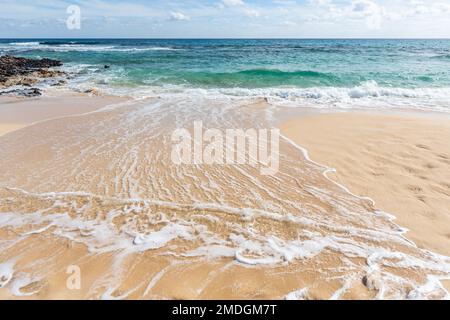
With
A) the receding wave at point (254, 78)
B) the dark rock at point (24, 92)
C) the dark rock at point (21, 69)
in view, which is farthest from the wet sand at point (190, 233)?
the dark rock at point (21, 69)

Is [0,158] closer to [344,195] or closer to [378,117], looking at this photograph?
[344,195]

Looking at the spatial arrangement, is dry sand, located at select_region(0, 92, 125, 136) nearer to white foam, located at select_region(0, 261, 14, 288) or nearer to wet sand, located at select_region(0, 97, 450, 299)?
wet sand, located at select_region(0, 97, 450, 299)

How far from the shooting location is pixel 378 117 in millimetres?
8570

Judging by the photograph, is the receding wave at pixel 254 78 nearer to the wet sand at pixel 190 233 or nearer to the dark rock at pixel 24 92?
the dark rock at pixel 24 92

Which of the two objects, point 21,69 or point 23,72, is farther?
point 21,69

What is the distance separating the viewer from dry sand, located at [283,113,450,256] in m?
3.82

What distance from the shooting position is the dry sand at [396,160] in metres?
3.82

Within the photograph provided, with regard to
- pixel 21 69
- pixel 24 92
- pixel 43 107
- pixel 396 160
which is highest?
pixel 21 69

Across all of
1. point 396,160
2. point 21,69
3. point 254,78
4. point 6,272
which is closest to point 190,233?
point 6,272

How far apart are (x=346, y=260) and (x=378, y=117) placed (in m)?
6.88

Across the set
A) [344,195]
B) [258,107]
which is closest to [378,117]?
[258,107]

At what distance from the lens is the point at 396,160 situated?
215 inches

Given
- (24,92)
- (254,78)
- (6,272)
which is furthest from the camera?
(254,78)

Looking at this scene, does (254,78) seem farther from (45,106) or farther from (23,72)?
(23,72)
